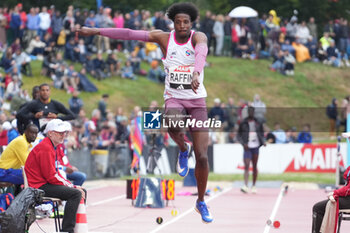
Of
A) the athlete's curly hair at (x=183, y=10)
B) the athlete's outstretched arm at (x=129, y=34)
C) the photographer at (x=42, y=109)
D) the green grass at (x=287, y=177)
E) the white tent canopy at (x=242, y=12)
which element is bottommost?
the green grass at (x=287, y=177)

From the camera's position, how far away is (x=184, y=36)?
882 centimetres

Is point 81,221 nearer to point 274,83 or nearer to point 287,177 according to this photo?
point 287,177

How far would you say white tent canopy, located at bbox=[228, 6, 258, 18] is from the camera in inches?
1312

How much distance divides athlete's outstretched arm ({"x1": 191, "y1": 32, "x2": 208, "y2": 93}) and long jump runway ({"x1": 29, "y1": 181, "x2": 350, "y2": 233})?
9.95ft

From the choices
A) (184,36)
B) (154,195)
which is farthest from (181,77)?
(154,195)

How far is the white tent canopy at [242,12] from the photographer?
33312 mm

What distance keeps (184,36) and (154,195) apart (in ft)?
22.1

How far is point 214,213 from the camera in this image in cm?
1450

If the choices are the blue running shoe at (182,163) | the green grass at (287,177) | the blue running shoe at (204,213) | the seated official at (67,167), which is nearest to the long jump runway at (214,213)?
the seated official at (67,167)

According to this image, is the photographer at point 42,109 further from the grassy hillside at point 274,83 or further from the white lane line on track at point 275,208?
the grassy hillside at point 274,83

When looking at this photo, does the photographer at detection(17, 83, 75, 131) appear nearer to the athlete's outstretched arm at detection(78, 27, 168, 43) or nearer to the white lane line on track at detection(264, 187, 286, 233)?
the white lane line on track at detection(264, 187, 286, 233)

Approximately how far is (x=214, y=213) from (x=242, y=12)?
20054 mm

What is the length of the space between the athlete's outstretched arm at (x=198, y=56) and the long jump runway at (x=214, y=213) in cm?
303

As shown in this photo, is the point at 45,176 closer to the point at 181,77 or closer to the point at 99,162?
the point at 181,77
